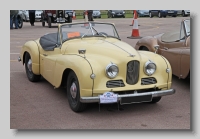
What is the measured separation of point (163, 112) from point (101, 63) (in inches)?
52.9

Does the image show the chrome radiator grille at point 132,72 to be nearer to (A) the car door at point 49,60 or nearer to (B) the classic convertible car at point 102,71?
(B) the classic convertible car at point 102,71

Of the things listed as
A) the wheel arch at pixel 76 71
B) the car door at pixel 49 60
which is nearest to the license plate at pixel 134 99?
the wheel arch at pixel 76 71

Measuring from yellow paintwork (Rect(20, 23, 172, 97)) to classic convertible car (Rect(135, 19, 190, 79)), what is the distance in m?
1.02

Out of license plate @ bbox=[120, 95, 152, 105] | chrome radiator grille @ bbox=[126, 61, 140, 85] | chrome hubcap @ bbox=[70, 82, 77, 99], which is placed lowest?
license plate @ bbox=[120, 95, 152, 105]

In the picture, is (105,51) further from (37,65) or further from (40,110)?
(37,65)

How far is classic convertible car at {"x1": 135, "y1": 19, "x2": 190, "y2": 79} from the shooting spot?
22.8ft

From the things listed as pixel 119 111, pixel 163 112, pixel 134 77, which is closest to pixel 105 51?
pixel 134 77

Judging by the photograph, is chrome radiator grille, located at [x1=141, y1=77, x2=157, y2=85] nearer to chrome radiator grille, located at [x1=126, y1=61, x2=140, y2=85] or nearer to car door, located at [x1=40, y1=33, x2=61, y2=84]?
chrome radiator grille, located at [x1=126, y1=61, x2=140, y2=85]

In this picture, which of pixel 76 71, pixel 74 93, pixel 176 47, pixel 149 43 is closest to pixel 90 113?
pixel 74 93

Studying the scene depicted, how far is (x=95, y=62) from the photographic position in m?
5.50

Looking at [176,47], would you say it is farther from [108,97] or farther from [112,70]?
[108,97]

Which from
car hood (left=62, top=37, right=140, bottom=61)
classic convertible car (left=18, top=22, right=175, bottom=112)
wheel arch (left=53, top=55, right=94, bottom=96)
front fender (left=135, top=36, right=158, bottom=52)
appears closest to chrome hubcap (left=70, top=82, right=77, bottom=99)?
classic convertible car (left=18, top=22, right=175, bottom=112)

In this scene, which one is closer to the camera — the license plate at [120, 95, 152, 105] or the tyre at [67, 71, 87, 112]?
the license plate at [120, 95, 152, 105]

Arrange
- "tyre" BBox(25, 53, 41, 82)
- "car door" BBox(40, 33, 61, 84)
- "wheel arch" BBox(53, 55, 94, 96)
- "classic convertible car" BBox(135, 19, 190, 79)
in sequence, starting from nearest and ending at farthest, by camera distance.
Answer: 1. "wheel arch" BBox(53, 55, 94, 96)
2. "car door" BBox(40, 33, 61, 84)
3. "classic convertible car" BBox(135, 19, 190, 79)
4. "tyre" BBox(25, 53, 41, 82)
